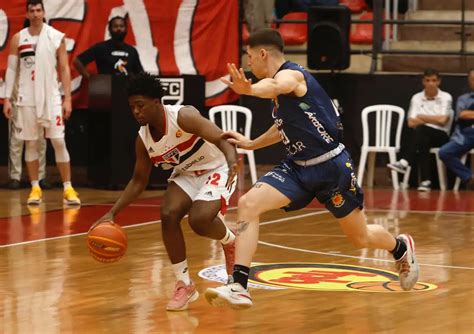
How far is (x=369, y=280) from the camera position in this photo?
8680 millimetres

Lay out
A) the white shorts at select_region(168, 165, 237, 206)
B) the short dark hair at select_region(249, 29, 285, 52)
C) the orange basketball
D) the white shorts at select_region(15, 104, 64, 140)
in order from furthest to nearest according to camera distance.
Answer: the white shorts at select_region(15, 104, 64, 140) → the white shorts at select_region(168, 165, 237, 206) → the orange basketball → the short dark hair at select_region(249, 29, 285, 52)

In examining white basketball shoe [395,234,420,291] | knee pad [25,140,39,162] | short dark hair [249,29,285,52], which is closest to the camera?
short dark hair [249,29,285,52]

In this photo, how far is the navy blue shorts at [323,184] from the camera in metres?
7.43

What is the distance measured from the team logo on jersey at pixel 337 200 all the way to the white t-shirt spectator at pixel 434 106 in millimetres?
8703

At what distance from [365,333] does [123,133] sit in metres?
8.96

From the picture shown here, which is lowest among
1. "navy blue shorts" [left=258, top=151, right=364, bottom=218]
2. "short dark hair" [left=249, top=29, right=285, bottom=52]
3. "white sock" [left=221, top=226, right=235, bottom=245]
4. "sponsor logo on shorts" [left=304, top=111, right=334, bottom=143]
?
"white sock" [left=221, top=226, right=235, bottom=245]

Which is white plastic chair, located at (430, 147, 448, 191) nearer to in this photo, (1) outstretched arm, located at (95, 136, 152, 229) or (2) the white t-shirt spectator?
(2) the white t-shirt spectator

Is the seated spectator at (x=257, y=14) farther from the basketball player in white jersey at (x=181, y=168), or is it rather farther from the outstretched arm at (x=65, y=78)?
the basketball player in white jersey at (x=181, y=168)

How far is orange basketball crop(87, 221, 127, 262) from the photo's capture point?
751cm

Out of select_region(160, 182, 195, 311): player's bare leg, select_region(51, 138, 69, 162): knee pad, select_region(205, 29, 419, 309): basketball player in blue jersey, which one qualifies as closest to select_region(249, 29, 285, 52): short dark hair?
select_region(205, 29, 419, 309): basketball player in blue jersey

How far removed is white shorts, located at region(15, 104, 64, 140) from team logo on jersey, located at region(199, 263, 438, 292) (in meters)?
4.78

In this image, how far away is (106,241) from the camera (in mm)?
7500

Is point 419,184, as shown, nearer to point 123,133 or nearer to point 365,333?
point 123,133

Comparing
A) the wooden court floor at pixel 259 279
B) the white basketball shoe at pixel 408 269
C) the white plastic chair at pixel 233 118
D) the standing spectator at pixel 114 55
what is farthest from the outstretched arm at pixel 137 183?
the white plastic chair at pixel 233 118
